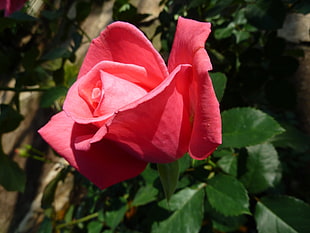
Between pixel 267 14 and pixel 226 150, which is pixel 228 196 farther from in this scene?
pixel 267 14

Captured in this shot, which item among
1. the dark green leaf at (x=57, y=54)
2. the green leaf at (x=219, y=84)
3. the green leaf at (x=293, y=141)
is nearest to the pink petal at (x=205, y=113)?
the green leaf at (x=219, y=84)

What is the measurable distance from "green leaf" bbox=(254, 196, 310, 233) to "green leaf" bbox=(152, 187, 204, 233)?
0.43ft

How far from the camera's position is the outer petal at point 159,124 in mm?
330

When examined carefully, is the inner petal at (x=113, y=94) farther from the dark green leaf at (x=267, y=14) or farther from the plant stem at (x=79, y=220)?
the plant stem at (x=79, y=220)

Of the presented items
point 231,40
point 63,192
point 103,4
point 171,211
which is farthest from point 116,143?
point 103,4

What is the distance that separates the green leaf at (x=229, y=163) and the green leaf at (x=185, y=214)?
0.30 feet

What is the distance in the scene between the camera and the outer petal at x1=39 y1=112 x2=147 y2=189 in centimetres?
39

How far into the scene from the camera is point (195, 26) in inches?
14.1

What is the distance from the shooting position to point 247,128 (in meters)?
0.57

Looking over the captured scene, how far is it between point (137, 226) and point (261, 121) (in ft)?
2.18

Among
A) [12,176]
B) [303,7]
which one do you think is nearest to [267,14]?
[303,7]

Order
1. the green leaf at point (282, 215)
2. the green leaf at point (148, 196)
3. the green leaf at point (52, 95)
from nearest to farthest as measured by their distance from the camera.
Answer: the green leaf at point (282, 215) → the green leaf at point (148, 196) → the green leaf at point (52, 95)

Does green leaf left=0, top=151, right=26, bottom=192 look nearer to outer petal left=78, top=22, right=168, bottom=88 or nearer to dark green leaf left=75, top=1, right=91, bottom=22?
dark green leaf left=75, top=1, right=91, bottom=22

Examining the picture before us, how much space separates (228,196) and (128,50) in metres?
0.36
